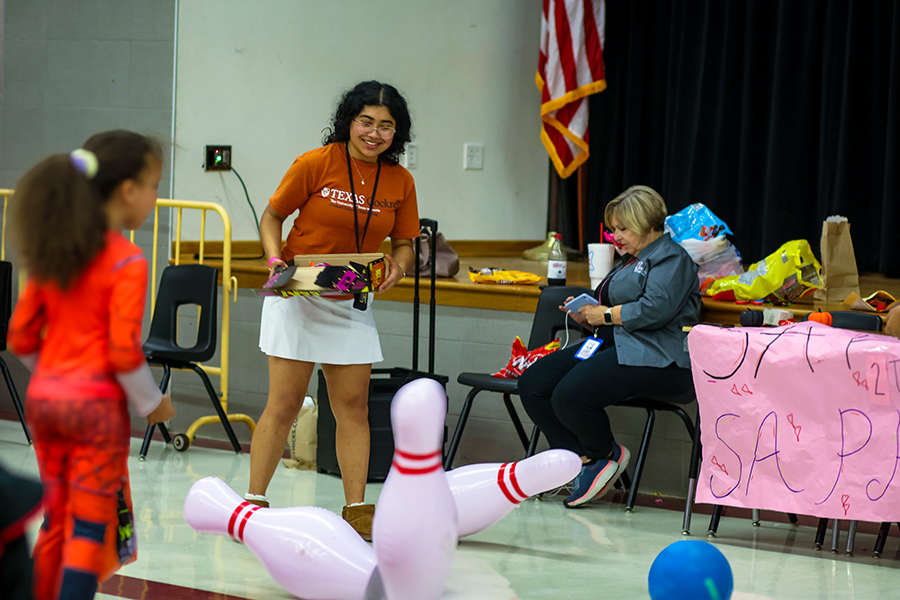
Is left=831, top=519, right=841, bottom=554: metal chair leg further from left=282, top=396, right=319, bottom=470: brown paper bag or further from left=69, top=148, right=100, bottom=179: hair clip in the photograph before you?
left=69, top=148, right=100, bottom=179: hair clip

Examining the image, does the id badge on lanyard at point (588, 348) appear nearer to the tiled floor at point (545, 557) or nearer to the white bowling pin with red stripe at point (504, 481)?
the tiled floor at point (545, 557)

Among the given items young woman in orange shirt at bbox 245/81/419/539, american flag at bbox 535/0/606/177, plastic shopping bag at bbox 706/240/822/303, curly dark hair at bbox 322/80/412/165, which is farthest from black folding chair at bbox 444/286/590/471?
american flag at bbox 535/0/606/177

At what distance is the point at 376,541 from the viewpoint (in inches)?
75.2

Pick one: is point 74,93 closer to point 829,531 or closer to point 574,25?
point 574,25

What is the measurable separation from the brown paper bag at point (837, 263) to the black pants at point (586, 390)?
3.21 feet

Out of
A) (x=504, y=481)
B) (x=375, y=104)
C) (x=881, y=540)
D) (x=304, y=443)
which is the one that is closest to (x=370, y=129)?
(x=375, y=104)

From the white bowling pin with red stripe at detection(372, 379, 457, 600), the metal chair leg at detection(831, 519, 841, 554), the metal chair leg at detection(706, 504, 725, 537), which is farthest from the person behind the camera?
the metal chair leg at detection(706, 504, 725, 537)

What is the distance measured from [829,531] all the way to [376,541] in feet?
7.00

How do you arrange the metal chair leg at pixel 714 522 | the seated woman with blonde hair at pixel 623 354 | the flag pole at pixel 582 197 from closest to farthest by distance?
Result: the metal chair leg at pixel 714 522 < the seated woman with blonde hair at pixel 623 354 < the flag pole at pixel 582 197

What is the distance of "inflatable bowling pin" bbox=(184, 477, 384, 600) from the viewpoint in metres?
2.20

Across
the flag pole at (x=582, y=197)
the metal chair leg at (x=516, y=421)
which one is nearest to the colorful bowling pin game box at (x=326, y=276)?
the metal chair leg at (x=516, y=421)

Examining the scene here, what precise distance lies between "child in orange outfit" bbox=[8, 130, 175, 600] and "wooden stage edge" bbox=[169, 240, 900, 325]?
101 inches

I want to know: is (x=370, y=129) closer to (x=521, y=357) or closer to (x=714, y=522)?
(x=521, y=357)

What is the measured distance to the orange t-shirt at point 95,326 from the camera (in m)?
1.67
